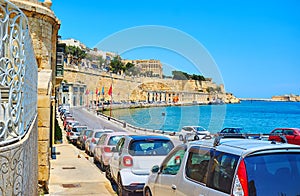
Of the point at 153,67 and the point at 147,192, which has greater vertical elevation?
the point at 153,67

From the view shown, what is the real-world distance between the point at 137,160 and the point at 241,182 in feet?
16.1

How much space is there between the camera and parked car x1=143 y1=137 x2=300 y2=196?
4367 mm

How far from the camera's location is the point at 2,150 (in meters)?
3.19

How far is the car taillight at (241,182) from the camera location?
4.35 meters

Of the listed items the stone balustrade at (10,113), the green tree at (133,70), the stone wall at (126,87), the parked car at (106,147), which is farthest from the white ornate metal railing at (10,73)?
the stone wall at (126,87)

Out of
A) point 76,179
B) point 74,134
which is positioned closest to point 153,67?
point 74,134

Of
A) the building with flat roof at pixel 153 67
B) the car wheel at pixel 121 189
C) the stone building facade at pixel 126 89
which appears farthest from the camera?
the stone building facade at pixel 126 89

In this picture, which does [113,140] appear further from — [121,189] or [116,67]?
[116,67]

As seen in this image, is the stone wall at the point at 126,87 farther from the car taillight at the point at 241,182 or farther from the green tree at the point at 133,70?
the car taillight at the point at 241,182

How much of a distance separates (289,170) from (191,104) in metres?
116

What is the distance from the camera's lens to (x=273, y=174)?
443cm

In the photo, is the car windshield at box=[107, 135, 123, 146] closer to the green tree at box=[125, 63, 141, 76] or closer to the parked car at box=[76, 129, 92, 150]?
the parked car at box=[76, 129, 92, 150]

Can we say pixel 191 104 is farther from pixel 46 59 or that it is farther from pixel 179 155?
pixel 179 155

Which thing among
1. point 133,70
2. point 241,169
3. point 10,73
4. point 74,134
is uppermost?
point 133,70
